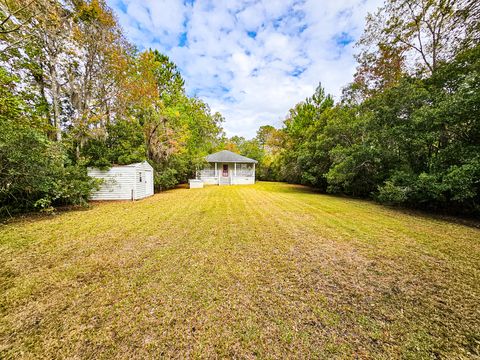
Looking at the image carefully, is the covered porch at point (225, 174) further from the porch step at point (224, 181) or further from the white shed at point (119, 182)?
the white shed at point (119, 182)

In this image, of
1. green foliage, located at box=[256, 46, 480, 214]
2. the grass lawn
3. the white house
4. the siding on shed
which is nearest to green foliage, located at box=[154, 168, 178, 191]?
the siding on shed

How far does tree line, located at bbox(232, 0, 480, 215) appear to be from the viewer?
5.84 m

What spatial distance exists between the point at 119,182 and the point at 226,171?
12.0 metres

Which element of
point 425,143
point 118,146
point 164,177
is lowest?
point 164,177

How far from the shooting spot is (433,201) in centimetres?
707

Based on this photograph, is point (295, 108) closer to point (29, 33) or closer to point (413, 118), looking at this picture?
point (413, 118)

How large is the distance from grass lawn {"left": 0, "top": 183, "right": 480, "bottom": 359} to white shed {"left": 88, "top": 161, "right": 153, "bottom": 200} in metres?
4.61

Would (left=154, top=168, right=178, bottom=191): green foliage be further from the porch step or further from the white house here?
the porch step

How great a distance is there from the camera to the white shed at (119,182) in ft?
29.4

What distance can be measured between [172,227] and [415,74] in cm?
1468

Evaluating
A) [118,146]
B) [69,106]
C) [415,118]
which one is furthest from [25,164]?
[415,118]

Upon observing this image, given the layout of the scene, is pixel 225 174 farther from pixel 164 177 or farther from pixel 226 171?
pixel 164 177

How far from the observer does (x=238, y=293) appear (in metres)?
2.39

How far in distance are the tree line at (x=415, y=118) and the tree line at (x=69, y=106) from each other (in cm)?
1208
